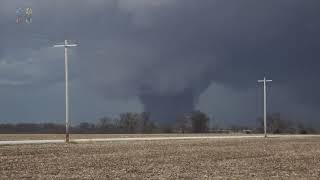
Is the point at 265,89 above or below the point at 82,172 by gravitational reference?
above

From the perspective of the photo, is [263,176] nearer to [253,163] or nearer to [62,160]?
[253,163]

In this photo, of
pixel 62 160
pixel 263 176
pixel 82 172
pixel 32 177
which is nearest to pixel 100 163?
pixel 62 160

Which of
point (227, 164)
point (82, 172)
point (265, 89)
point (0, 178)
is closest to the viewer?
point (0, 178)

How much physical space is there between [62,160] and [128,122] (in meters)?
153

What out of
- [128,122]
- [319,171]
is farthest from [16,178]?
[128,122]

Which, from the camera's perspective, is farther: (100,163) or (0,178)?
(100,163)

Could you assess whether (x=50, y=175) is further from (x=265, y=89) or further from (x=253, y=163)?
(x=265, y=89)

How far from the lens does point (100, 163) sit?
88.7ft

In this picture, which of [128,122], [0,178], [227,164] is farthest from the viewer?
[128,122]

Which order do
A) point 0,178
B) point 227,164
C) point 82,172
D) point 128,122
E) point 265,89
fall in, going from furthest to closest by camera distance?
point 128,122
point 265,89
point 227,164
point 82,172
point 0,178

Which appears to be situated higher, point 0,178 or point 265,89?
point 265,89

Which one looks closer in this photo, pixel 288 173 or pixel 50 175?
pixel 50 175

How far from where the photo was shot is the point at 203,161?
28.6 metres

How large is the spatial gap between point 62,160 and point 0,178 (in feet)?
27.2
